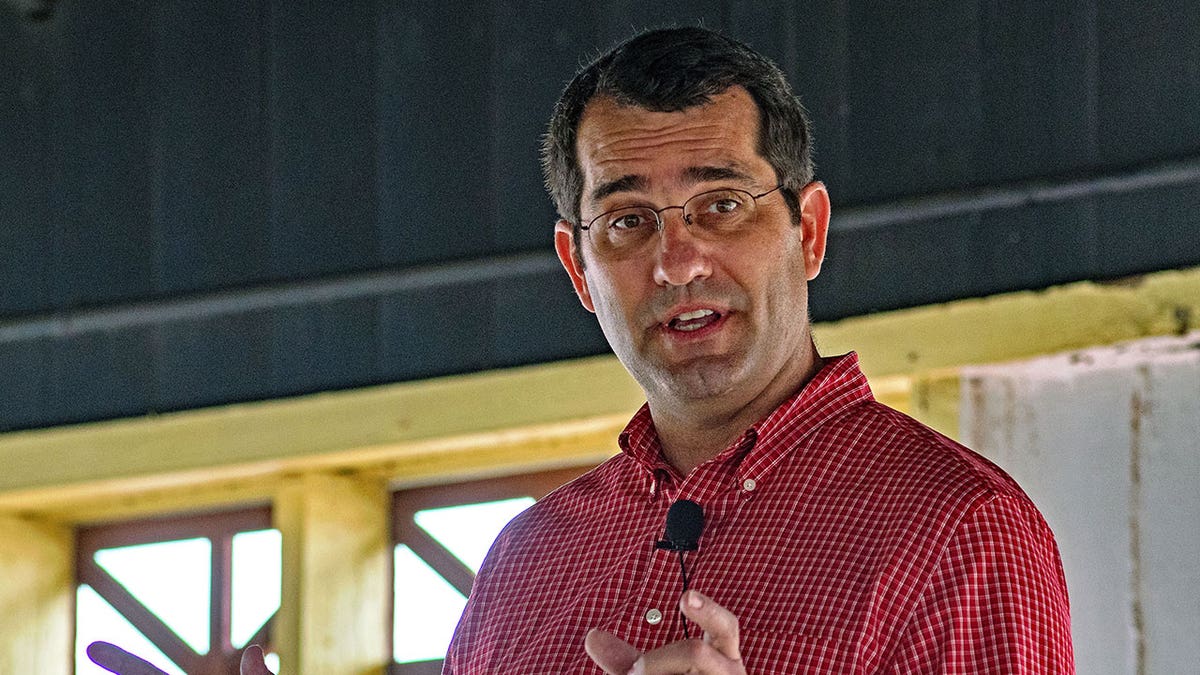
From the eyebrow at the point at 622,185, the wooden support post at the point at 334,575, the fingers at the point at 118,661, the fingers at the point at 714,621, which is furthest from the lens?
the wooden support post at the point at 334,575

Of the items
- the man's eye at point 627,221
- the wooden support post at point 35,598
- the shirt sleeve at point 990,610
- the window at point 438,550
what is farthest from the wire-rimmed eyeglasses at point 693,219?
the wooden support post at point 35,598

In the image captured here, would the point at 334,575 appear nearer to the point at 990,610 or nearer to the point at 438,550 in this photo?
the point at 438,550

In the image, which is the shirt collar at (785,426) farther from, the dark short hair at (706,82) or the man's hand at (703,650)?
the man's hand at (703,650)

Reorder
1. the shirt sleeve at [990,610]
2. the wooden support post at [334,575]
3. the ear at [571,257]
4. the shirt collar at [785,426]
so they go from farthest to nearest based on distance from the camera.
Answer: the wooden support post at [334,575]
the ear at [571,257]
the shirt collar at [785,426]
the shirt sleeve at [990,610]

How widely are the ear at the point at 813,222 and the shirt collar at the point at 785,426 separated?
15 cm

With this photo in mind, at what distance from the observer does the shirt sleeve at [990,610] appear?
64.7 inches

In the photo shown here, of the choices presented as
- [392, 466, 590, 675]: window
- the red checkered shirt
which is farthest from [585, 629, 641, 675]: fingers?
[392, 466, 590, 675]: window

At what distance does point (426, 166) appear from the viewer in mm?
4211

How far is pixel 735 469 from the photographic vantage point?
1.94m

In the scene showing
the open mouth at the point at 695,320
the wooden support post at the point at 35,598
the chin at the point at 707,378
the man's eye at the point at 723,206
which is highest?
the man's eye at the point at 723,206

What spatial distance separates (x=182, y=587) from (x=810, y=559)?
10.1 feet

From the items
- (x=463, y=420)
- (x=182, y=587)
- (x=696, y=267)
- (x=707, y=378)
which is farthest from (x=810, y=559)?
(x=182, y=587)

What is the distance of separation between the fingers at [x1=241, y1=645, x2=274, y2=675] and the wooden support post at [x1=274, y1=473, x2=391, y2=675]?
230cm

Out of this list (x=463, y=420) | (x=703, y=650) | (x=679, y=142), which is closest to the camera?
(x=703, y=650)
